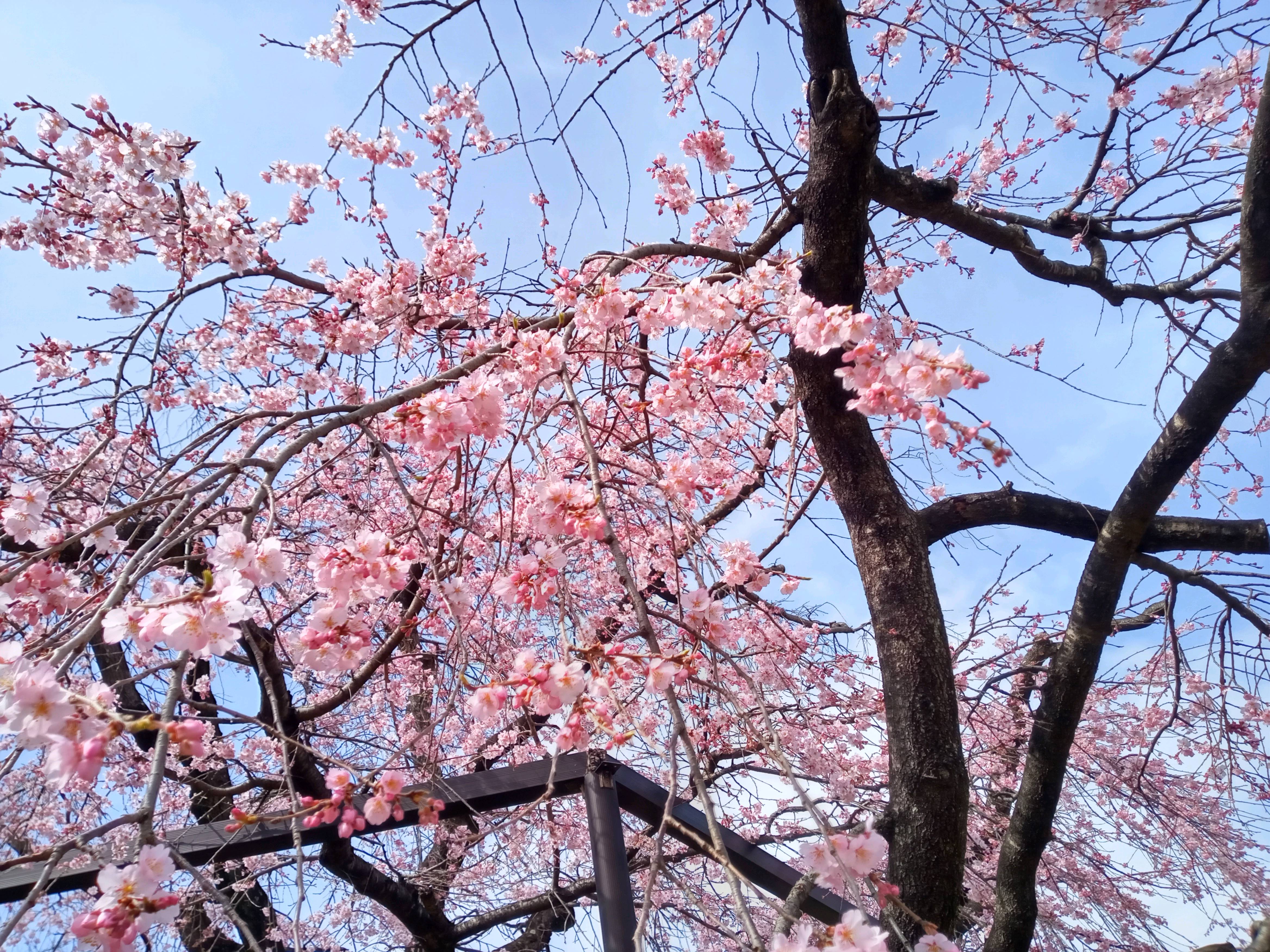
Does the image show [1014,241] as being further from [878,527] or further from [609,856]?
[609,856]

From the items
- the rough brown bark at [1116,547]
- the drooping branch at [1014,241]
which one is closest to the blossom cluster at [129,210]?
the drooping branch at [1014,241]

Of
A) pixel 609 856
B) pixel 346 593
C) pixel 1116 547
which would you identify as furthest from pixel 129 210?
pixel 1116 547

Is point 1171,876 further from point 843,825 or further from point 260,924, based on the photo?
point 260,924

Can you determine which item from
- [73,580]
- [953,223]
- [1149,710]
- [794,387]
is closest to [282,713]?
[73,580]

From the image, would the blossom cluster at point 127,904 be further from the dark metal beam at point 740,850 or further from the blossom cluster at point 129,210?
the blossom cluster at point 129,210

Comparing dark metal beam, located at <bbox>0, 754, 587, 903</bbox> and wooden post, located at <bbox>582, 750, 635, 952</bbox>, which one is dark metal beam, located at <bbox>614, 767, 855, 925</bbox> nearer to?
wooden post, located at <bbox>582, 750, 635, 952</bbox>

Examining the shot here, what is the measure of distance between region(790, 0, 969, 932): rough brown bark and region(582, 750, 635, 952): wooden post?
2.51ft

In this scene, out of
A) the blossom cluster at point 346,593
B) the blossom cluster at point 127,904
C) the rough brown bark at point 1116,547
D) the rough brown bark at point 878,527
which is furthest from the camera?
the rough brown bark at point 1116,547

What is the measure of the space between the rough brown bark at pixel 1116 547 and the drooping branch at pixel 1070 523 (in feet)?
0.75

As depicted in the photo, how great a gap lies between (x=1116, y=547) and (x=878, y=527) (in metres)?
0.82

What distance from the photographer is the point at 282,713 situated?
8.93 ft

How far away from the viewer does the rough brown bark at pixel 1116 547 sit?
2338 mm

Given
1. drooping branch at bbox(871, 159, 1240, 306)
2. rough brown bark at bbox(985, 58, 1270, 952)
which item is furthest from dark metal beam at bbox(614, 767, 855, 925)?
drooping branch at bbox(871, 159, 1240, 306)

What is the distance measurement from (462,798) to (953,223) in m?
2.71
